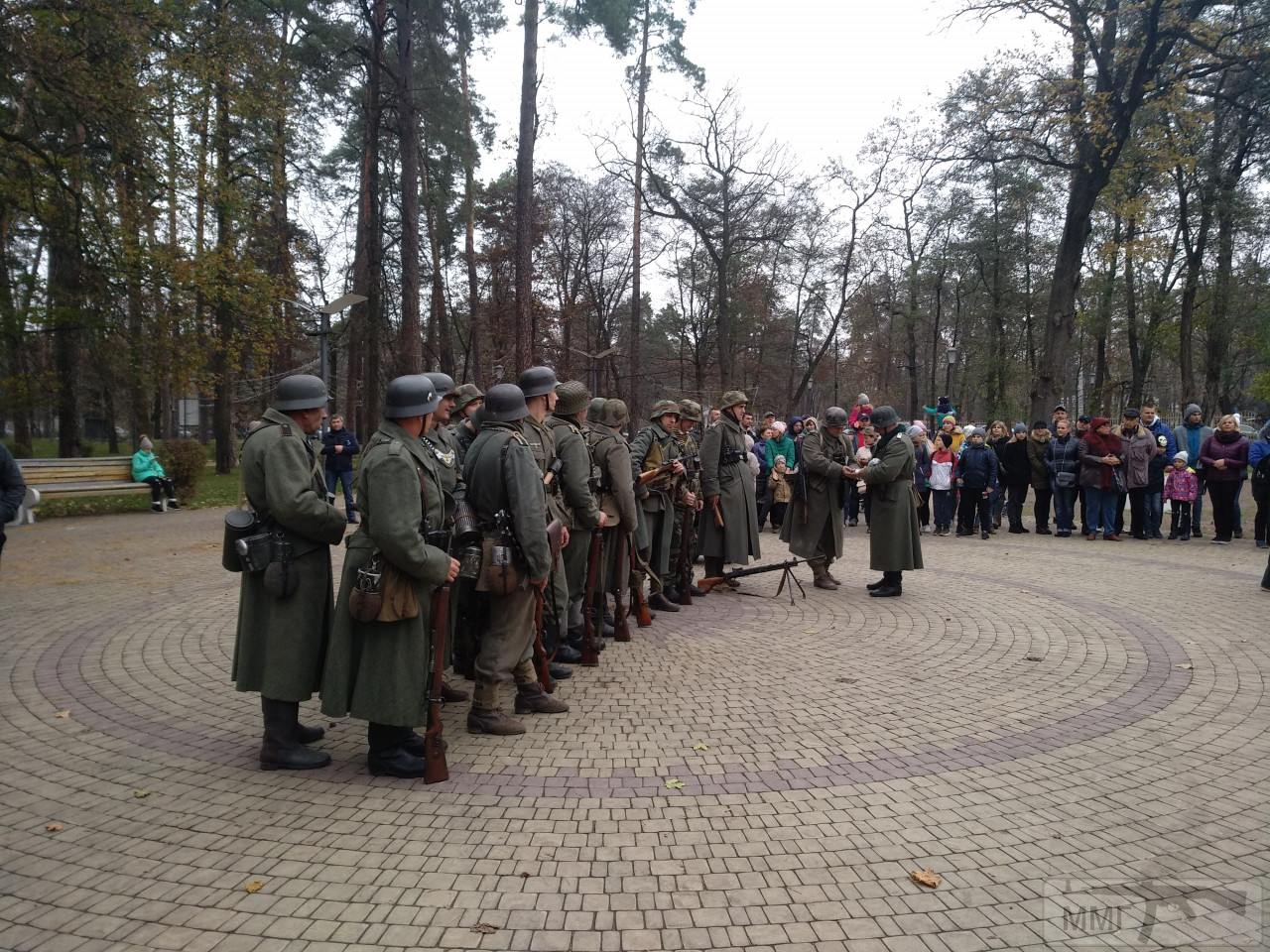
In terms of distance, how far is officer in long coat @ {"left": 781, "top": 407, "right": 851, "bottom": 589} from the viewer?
8906mm

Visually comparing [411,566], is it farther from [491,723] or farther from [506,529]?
[491,723]

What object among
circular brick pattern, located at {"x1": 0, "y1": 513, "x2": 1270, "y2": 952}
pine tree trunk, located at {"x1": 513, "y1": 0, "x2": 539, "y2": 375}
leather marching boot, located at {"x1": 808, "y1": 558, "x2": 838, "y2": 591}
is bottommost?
circular brick pattern, located at {"x1": 0, "y1": 513, "x2": 1270, "y2": 952}

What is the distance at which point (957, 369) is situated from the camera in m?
46.9

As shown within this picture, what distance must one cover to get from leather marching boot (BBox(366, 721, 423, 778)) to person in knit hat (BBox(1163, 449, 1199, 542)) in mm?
13234

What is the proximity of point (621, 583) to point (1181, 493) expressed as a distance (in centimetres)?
1094

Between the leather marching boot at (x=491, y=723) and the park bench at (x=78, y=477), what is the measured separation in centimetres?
1486

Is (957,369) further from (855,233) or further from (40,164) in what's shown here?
(40,164)

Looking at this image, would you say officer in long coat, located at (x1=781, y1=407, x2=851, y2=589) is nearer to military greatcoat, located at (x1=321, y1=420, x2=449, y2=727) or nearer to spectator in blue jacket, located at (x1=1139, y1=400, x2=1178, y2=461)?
military greatcoat, located at (x1=321, y1=420, x2=449, y2=727)

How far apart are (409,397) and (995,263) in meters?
38.0

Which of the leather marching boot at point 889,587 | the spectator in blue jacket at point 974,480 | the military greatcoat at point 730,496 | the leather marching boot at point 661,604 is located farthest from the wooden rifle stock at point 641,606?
the spectator in blue jacket at point 974,480

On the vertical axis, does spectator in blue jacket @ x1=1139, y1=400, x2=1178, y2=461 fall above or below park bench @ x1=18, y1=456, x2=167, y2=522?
above

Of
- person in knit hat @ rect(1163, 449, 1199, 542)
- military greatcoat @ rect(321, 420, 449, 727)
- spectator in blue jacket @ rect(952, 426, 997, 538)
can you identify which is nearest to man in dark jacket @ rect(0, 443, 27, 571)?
military greatcoat @ rect(321, 420, 449, 727)

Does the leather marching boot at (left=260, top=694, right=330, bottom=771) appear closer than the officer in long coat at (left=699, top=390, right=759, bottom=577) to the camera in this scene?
Yes

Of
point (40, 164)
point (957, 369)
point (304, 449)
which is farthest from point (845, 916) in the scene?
point (957, 369)
